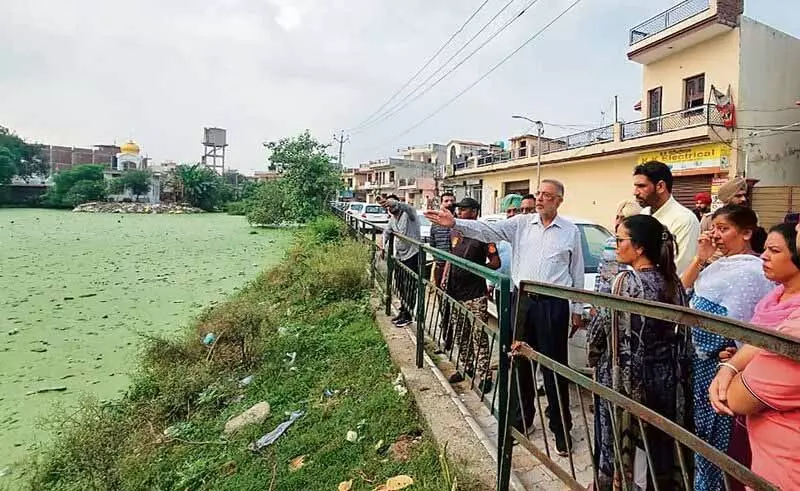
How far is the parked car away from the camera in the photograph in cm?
319

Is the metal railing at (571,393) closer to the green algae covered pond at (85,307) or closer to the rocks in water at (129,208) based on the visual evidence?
the green algae covered pond at (85,307)

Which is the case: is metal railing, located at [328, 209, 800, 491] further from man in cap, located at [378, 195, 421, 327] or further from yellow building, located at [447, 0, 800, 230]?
yellow building, located at [447, 0, 800, 230]

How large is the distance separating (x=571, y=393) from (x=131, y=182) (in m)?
57.7

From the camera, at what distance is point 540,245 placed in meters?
2.71

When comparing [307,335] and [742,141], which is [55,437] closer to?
[307,335]

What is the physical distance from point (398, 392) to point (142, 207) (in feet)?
169

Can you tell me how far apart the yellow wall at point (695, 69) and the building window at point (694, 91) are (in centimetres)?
11

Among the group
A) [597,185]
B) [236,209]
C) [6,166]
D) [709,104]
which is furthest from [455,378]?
[6,166]

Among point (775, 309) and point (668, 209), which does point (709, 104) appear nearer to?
point (668, 209)

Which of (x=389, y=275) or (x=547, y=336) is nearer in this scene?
(x=547, y=336)

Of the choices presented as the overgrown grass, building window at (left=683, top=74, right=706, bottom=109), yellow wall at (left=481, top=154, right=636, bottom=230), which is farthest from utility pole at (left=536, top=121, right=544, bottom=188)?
the overgrown grass

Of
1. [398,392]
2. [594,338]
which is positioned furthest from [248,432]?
[594,338]

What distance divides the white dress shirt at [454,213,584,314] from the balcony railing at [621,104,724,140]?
1237cm

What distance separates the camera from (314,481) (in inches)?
104
